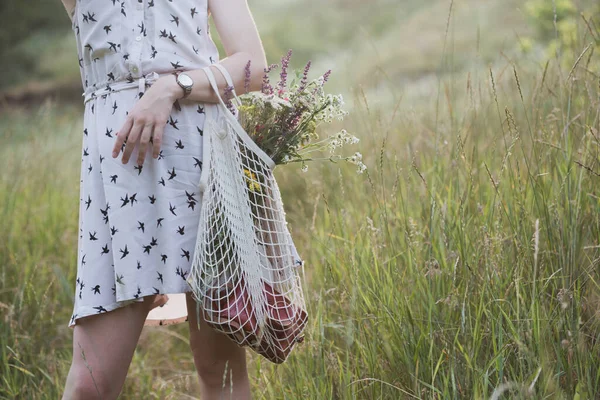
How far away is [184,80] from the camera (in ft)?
5.27

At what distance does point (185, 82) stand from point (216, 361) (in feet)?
2.52

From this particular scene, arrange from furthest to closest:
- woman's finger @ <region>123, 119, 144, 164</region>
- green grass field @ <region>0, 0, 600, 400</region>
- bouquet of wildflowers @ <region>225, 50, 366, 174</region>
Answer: green grass field @ <region>0, 0, 600, 400</region>, bouquet of wildflowers @ <region>225, 50, 366, 174</region>, woman's finger @ <region>123, 119, 144, 164</region>

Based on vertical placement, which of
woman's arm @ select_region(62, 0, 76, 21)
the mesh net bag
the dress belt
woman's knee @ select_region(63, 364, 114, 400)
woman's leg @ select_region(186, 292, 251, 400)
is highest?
woman's arm @ select_region(62, 0, 76, 21)

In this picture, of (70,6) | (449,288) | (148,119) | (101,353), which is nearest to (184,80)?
(148,119)

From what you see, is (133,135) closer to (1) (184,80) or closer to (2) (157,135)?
(2) (157,135)

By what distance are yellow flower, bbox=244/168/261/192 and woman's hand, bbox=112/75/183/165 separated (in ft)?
0.76

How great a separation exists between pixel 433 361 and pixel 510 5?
11858mm

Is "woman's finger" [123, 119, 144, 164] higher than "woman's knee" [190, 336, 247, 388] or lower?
higher

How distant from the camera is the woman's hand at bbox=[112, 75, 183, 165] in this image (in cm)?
156

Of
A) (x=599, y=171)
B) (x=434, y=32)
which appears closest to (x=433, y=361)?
(x=599, y=171)

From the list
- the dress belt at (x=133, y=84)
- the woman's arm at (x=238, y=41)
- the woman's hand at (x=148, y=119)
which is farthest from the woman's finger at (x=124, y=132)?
the woman's arm at (x=238, y=41)

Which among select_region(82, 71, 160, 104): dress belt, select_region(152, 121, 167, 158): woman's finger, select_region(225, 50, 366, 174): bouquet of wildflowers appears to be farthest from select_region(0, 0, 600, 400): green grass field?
select_region(82, 71, 160, 104): dress belt

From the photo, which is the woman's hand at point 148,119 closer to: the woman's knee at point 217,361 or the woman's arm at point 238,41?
the woman's arm at point 238,41

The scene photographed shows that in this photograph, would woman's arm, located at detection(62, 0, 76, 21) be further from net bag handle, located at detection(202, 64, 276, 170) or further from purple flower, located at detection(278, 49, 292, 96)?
purple flower, located at detection(278, 49, 292, 96)
